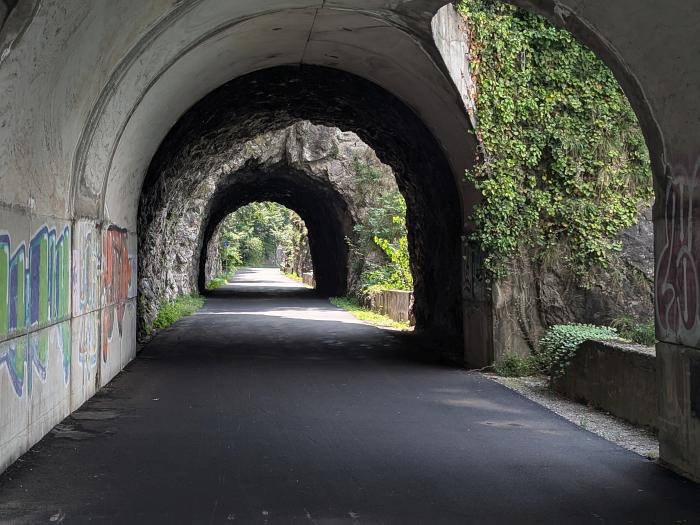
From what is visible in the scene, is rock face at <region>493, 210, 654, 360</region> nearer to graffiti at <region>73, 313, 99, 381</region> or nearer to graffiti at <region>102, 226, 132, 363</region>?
graffiti at <region>102, 226, 132, 363</region>

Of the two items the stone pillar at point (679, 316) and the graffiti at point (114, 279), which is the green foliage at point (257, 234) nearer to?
the graffiti at point (114, 279)

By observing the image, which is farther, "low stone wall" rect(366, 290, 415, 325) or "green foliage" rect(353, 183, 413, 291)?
"green foliage" rect(353, 183, 413, 291)

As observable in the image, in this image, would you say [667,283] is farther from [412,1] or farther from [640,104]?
[412,1]

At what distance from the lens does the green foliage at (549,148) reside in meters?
11.8

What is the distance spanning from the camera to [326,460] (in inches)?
252

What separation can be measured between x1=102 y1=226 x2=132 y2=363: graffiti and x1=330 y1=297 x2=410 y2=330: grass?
805cm

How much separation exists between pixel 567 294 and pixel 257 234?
87.6 m

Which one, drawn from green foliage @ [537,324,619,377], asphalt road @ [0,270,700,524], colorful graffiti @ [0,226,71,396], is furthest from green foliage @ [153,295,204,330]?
green foliage @ [537,324,619,377]

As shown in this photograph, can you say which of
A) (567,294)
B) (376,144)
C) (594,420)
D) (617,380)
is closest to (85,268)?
(594,420)

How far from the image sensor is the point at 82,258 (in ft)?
29.5

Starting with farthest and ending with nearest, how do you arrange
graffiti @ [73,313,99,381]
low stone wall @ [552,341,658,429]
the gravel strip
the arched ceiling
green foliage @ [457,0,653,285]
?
1. green foliage @ [457,0,653,285]
2. graffiti @ [73,313,99,381]
3. low stone wall @ [552,341,658,429]
4. the gravel strip
5. the arched ceiling

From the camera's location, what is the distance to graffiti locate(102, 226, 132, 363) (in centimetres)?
1043

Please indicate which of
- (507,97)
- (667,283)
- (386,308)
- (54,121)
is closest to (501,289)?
(507,97)

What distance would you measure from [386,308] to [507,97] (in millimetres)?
10819
